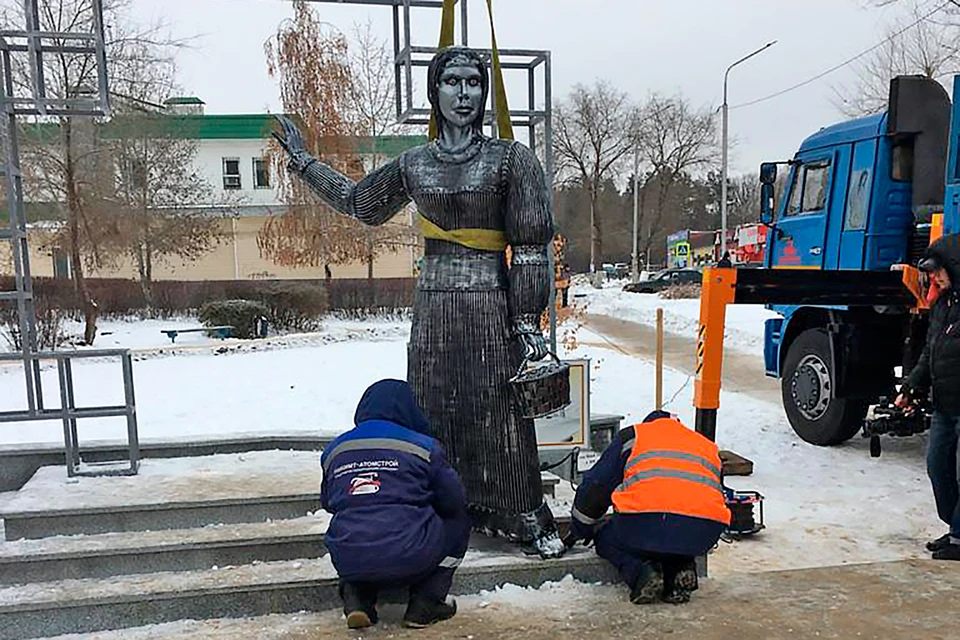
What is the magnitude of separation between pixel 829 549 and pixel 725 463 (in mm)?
1684

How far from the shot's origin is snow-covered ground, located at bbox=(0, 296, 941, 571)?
4.90m

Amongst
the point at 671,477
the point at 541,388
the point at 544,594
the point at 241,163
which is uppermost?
the point at 241,163

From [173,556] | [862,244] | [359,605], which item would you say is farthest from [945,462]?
[173,556]

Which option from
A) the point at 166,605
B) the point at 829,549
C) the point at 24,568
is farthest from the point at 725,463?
the point at 24,568

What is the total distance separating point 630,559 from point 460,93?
2.17 m

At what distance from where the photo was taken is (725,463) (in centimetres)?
633

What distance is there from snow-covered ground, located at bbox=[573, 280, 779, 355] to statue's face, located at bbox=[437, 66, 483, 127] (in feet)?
25.2

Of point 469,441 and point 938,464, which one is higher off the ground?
point 469,441

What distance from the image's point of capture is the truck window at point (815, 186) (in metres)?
7.11

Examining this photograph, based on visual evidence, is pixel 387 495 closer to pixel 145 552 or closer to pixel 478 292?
pixel 478 292

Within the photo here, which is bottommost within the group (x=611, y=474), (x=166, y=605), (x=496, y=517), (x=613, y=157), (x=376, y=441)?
(x=166, y=605)

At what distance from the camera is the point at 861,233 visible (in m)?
6.64

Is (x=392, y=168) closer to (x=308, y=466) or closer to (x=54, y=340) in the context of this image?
(x=308, y=466)

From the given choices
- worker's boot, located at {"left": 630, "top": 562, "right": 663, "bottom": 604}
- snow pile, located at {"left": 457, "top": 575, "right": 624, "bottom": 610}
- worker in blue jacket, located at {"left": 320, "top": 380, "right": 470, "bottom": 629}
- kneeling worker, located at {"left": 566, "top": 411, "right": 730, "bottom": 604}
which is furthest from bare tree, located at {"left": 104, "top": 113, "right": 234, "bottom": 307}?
worker's boot, located at {"left": 630, "top": 562, "right": 663, "bottom": 604}
